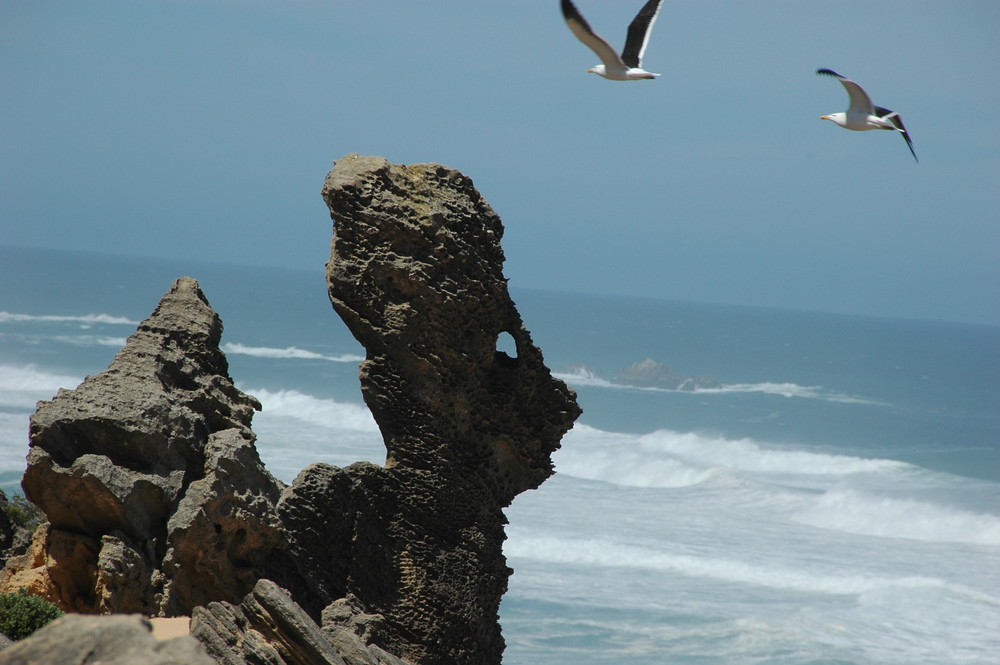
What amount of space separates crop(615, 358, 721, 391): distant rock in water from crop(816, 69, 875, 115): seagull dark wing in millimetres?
56156

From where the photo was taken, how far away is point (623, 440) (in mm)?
45062

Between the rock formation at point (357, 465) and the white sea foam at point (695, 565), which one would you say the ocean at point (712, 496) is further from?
the rock formation at point (357, 465)

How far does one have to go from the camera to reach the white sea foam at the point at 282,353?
64188mm

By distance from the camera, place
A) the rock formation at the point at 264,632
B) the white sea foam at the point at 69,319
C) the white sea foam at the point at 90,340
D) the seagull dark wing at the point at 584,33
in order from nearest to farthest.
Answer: the rock formation at the point at 264,632 < the seagull dark wing at the point at 584,33 < the white sea foam at the point at 90,340 < the white sea foam at the point at 69,319

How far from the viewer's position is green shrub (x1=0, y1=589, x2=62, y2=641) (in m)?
6.77

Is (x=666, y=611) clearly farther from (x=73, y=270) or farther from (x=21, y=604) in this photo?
(x=73, y=270)

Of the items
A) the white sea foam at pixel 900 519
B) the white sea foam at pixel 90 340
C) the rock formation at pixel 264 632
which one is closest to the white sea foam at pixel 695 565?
the white sea foam at pixel 900 519

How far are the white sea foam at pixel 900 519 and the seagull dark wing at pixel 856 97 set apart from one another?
850 inches

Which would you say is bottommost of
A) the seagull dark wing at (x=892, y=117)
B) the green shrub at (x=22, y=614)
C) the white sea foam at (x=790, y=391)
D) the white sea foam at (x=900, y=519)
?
the white sea foam at (x=900, y=519)

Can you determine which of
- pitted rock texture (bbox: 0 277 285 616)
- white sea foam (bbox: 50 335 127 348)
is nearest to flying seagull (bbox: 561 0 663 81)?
pitted rock texture (bbox: 0 277 285 616)

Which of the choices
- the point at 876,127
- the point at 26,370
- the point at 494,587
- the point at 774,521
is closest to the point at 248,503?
the point at 494,587

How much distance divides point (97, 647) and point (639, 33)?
8.33m

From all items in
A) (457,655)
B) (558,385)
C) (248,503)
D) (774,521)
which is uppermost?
(558,385)

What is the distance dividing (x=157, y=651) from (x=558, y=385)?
235 inches
